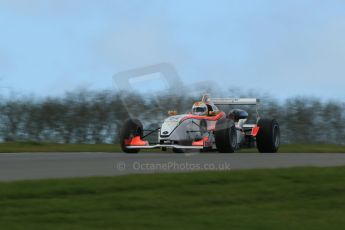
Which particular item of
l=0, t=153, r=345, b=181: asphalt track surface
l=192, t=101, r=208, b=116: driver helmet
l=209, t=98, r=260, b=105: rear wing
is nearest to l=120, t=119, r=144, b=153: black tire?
l=192, t=101, r=208, b=116: driver helmet

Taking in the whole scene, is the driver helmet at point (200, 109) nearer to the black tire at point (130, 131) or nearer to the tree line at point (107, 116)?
Answer: the black tire at point (130, 131)

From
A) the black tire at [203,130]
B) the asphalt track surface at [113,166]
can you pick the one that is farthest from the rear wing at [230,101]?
the asphalt track surface at [113,166]

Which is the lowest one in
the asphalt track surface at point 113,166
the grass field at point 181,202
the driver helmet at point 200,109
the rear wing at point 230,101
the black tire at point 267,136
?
the grass field at point 181,202

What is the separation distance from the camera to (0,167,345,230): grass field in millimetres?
9164

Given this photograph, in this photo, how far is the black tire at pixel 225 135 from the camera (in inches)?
835

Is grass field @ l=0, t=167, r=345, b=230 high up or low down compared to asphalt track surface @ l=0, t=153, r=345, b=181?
down

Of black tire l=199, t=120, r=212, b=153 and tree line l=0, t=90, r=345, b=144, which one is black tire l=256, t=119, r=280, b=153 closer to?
black tire l=199, t=120, r=212, b=153

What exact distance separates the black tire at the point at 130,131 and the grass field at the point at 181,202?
8.92m

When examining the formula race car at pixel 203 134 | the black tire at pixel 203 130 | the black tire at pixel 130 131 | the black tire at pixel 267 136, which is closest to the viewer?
the formula race car at pixel 203 134

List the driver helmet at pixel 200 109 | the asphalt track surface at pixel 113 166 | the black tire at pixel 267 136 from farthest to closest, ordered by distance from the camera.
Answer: the black tire at pixel 267 136 → the driver helmet at pixel 200 109 → the asphalt track surface at pixel 113 166

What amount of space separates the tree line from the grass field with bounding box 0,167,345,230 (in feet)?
66.4

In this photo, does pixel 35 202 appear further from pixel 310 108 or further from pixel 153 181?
pixel 310 108

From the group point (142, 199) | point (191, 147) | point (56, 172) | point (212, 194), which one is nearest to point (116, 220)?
point (142, 199)

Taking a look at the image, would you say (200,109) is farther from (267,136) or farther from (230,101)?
(267,136)
